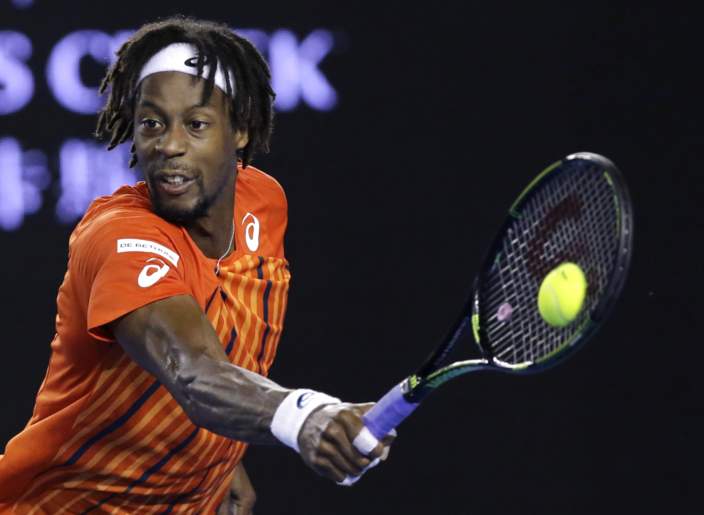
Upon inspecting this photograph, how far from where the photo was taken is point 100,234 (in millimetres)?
2541

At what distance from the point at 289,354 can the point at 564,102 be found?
121 cm

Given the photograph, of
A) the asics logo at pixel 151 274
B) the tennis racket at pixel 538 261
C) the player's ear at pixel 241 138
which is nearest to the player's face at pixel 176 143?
the player's ear at pixel 241 138

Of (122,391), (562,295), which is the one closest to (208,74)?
(122,391)

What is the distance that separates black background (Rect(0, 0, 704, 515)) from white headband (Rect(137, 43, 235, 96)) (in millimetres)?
1485

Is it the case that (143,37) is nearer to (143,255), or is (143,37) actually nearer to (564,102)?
(143,255)

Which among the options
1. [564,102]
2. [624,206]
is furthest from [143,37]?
[564,102]

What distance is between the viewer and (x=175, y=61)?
9.30ft

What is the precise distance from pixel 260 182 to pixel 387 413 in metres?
1.27

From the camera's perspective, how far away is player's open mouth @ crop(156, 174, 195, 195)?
2775 mm

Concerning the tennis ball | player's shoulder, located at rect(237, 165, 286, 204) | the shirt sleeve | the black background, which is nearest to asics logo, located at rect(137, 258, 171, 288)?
the shirt sleeve

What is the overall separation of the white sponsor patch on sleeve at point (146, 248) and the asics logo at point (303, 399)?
1.55 ft

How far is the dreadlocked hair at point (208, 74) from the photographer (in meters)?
2.89

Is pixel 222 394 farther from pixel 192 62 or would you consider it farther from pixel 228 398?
pixel 192 62

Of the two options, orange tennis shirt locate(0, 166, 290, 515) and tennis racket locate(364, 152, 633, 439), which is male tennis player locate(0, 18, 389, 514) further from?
tennis racket locate(364, 152, 633, 439)
